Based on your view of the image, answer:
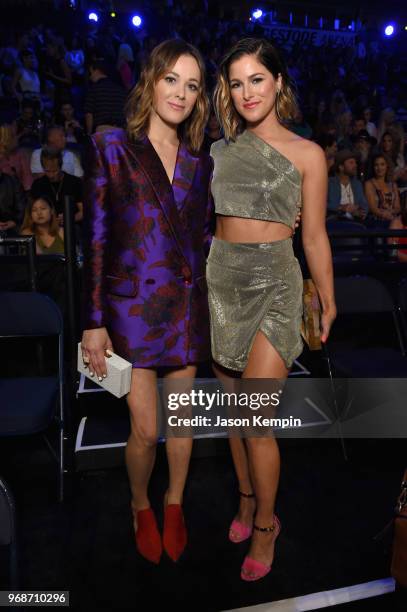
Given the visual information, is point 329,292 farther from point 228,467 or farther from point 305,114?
point 305,114

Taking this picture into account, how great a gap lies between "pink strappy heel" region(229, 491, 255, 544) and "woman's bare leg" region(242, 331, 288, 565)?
19cm

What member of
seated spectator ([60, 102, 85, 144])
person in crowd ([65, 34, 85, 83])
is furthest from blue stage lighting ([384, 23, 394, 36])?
seated spectator ([60, 102, 85, 144])

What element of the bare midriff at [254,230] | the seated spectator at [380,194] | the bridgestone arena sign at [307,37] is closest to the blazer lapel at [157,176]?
the bare midriff at [254,230]

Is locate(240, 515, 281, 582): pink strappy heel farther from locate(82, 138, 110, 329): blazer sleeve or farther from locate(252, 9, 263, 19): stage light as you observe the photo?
locate(252, 9, 263, 19): stage light

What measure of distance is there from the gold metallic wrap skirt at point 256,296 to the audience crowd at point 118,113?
52 cm

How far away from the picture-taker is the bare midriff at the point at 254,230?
2.00m

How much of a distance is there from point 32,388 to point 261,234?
4.65 ft

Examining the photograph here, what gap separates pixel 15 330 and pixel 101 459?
2.63 feet

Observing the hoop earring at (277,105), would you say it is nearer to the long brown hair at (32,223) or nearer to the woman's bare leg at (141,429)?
the woman's bare leg at (141,429)

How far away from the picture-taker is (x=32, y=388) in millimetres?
2705

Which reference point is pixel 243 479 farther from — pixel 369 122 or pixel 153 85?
pixel 369 122

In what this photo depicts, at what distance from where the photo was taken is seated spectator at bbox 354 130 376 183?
655 centimetres

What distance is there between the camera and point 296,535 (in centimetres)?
233

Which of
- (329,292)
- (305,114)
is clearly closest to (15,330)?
(329,292)
